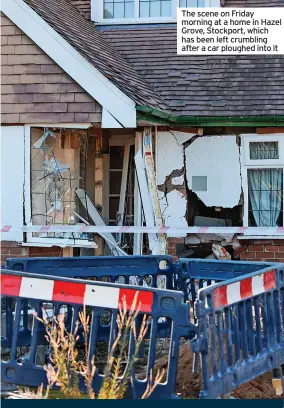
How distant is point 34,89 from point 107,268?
4803 millimetres

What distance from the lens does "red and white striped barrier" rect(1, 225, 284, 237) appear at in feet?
39.9

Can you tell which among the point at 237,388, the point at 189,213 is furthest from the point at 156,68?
the point at 237,388

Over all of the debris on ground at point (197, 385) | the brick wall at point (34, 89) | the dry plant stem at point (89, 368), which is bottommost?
the debris on ground at point (197, 385)

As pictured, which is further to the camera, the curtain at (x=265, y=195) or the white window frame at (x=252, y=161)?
the curtain at (x=265, y=195)

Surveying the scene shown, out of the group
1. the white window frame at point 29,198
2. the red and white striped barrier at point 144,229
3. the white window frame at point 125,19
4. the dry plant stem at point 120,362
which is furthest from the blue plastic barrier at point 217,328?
the white window frame at point 125,19

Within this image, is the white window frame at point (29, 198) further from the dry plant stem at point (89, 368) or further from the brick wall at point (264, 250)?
the dry plant stem at point (89, 368)

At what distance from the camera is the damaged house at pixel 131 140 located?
12.1 meters

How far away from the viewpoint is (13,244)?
12406 millimetres

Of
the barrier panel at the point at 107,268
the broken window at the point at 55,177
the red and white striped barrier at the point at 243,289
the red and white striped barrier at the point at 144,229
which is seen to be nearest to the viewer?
the red and white striped barrier at the point at 243,289

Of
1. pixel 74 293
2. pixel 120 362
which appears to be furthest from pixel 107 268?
pixel 120 362

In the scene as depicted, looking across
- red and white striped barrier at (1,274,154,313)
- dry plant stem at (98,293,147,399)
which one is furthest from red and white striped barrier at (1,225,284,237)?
dry plant stem at (98,293,147,399)

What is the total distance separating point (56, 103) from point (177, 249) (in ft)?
9.65

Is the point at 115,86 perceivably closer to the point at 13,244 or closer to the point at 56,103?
the point at 56,103

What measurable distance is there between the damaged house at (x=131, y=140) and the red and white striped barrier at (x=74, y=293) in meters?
6.05
